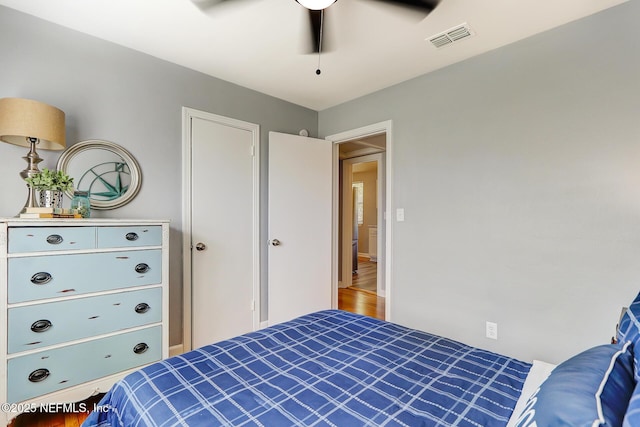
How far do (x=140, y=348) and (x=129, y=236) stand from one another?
73 centimetres

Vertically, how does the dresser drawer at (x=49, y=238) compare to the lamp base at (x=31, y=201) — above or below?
below

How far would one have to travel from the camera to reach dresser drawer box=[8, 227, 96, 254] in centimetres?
157

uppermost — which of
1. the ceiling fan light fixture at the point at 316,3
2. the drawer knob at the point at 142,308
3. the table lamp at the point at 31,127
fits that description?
the ceiling fan light fixture at the point at 316,3

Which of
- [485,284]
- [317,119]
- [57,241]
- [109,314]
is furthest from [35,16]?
[485,284]

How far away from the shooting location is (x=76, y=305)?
5.74 ft

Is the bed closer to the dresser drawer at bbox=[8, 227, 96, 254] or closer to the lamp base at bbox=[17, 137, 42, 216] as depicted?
the dresser drawer at bbox=[8, 227, 96, 254]

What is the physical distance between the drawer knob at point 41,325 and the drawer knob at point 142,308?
0.42 metres

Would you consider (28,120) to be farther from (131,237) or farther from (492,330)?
(492,330)

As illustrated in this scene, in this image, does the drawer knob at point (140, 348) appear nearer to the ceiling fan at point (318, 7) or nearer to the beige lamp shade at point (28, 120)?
the beige lamp shade at point (28, 120)

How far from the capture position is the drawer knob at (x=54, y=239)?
1663 millimetres

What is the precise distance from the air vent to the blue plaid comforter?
198 centimetres


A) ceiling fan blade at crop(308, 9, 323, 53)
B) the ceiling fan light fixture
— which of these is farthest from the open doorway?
the ceiling fan light fixture

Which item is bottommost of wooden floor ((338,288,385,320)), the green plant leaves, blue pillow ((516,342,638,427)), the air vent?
wooden floor ((338,288,385,320))

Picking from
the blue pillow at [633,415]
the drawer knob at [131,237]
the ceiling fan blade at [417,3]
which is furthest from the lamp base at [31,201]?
the blue pillow at [633,415]
